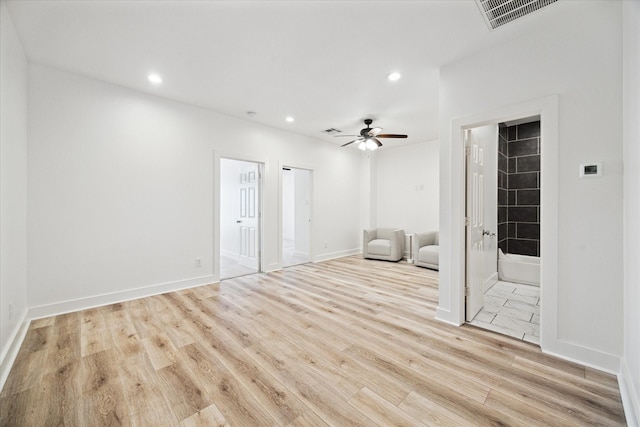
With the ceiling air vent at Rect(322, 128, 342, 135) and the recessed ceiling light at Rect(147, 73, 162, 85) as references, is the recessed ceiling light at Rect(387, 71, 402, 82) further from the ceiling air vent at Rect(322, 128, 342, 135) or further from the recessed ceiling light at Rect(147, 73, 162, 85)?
the recessed ceiling light at Rect(147, 73, 162, 85)

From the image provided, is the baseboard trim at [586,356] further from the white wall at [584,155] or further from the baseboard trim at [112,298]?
the baseboard trim at [112,298]

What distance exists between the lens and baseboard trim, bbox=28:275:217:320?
292 cm

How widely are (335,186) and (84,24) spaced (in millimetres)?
4886

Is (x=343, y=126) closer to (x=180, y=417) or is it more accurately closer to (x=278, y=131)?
(x=278, y=131)

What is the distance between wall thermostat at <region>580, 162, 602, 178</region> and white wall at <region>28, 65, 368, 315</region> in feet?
14.2

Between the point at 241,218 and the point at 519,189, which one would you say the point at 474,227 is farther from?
the point at 241,218

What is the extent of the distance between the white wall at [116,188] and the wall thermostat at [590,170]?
14.2 feet

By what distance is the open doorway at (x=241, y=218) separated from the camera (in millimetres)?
5094

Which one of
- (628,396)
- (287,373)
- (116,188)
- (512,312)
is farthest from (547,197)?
(116,188)

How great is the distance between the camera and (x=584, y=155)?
2029mm

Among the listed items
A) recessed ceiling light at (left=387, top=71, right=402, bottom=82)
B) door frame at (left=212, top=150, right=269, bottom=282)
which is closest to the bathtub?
recessed ceiling light at (left=387, top=71, right=402, bottom=82)

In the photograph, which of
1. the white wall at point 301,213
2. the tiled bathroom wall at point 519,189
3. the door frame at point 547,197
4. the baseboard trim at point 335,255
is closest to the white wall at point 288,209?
the white wall at point 301,213

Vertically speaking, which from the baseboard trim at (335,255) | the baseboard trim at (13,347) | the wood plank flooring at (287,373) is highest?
the baseboard trim at (335,255)

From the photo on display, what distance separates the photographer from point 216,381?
182cm
